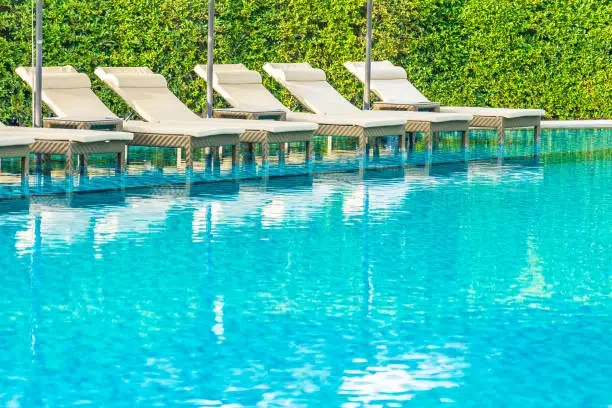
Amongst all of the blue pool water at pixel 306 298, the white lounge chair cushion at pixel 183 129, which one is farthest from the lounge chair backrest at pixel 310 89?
the blue pool water at pixel 306 298

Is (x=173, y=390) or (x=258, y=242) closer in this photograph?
(x=173, y=390)

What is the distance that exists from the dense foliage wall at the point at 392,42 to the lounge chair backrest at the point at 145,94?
264 centimetres

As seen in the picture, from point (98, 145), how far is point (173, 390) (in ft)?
23.8

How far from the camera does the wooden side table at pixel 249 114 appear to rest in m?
15.7

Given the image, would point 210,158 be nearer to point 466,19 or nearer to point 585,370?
point 466,19

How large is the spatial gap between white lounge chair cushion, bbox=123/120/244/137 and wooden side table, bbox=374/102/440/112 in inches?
156

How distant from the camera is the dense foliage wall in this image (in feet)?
60.2

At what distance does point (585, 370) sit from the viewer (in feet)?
20.2

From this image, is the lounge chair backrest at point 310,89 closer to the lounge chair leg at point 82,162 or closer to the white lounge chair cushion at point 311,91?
the white lounge chair cushion at point 311,91

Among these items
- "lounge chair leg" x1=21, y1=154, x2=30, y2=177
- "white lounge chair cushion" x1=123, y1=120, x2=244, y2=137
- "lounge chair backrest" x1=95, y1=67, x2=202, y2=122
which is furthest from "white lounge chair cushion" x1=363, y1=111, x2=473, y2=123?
"lounge chair leg" x1=21, y1=154, x2=30, y2=177

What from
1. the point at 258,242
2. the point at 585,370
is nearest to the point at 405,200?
the point at 258,242

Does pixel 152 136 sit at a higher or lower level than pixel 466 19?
lower

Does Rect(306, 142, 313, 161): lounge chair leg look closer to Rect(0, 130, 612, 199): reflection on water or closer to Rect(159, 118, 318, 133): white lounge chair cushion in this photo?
Rect(0, 130, 612, 199): reflection on water

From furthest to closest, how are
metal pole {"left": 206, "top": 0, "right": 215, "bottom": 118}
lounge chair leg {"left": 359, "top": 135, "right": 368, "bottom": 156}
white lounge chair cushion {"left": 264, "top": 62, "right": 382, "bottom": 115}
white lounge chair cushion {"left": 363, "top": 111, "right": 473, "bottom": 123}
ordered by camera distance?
white lounge chair cushion {"left": 264, "top": 62, "right": 382, "bottom": 115}, white lounge chair cushion {"left": 363, "top": 111, "right": 473, "bottom": 123}, metal pole {"left": 206, "top": 0, "right": 215, "bottom": 118}, lounge chair leg {"left": 359, "top": 135, "right": 368, "bottom": 156}
